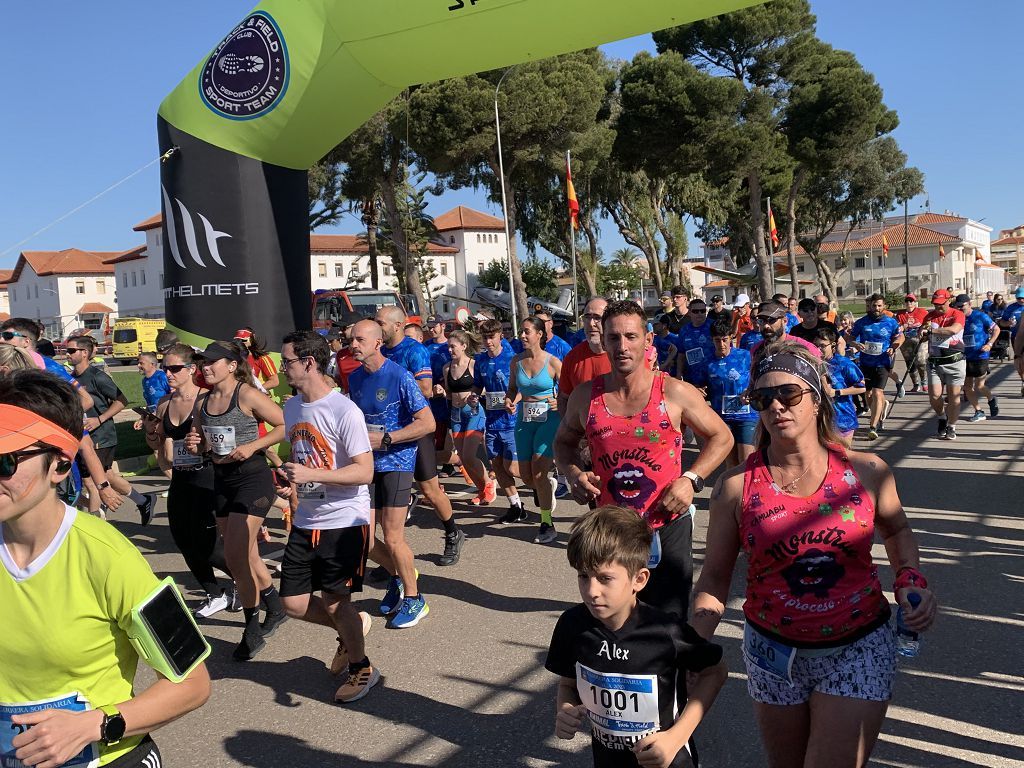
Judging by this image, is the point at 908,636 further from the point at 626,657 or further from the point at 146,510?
the point at 146,510

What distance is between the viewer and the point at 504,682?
14.2 ft

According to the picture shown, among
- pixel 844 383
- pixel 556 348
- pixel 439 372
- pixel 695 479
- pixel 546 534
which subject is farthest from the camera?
pixel 439 372

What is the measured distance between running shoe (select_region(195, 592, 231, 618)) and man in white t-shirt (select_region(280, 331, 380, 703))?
1691 millimetres

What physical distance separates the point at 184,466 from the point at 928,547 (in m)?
5.37

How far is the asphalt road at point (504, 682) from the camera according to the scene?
362cm

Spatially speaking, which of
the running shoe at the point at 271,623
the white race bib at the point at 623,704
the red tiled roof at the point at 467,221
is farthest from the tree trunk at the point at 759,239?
the red tiled roof at the point at 467,221

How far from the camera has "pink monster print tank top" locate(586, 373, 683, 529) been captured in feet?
11.9

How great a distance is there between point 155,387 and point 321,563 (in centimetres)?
643

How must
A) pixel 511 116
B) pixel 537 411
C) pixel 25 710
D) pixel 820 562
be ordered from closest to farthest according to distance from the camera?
pixel 25 710
pixel 820 562
pixel 537 411
pixel 511 116

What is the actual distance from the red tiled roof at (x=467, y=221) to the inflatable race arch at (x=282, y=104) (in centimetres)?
7912

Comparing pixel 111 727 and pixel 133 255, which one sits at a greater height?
pixel 133 255

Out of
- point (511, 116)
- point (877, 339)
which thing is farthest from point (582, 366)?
point (511, 116)

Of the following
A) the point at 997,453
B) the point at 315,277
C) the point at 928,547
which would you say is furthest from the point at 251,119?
the point at 315,277

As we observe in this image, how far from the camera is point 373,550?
5848 mm
